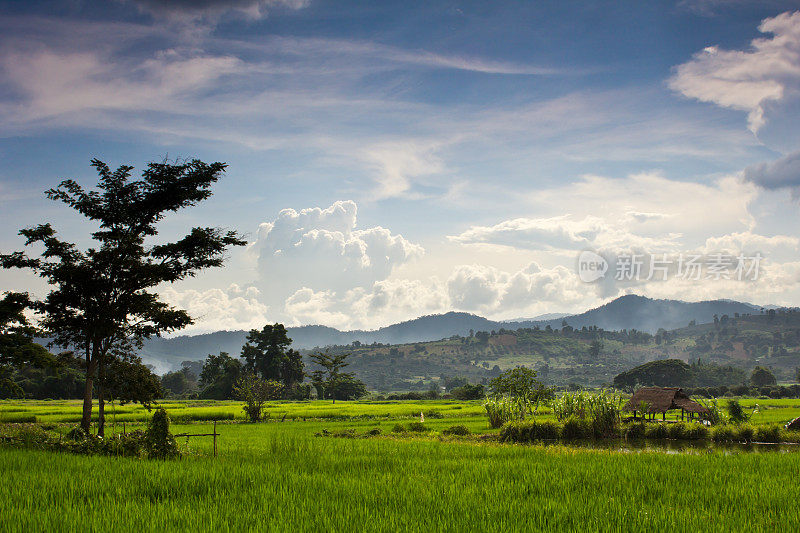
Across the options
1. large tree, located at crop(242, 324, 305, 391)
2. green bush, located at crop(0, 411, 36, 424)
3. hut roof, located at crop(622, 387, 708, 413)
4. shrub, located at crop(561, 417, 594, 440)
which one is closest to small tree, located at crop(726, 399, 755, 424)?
hut roof, located at crop(622, 387, 708, 413)

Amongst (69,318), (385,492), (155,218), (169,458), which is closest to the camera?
(385,492)

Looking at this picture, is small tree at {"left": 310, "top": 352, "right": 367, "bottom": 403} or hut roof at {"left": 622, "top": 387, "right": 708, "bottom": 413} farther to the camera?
small tree at {"left": 310, "top": 352, "right": 367, "bottom": 403}

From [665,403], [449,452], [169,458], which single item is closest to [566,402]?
[665,403]

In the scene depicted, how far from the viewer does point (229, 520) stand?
838 cm

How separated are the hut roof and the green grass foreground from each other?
77.8 ft

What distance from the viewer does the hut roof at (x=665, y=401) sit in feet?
124

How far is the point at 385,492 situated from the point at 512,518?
292 centimetres

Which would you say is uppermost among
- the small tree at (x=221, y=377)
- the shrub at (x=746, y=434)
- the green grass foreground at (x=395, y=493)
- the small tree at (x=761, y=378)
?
the green grass foreground at (x=395, y=493)

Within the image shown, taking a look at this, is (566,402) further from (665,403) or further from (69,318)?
(69,318)

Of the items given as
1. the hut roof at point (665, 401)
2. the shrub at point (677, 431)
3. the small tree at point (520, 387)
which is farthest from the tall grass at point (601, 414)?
the small tree at point (520, 387)

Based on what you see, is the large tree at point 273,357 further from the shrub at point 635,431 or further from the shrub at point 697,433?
the shrub at point 697,433

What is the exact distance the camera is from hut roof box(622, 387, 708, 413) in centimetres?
3778

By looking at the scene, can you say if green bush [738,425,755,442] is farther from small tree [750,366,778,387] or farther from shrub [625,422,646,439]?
small tree [750,366,778,387]

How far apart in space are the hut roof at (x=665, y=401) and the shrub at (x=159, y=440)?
33975 mm
